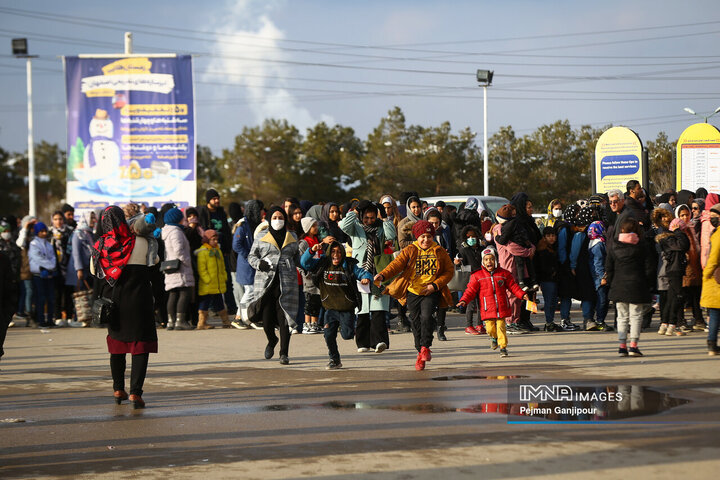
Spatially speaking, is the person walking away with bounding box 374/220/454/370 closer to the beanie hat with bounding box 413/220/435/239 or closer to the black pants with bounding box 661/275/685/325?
the beanie hat with bounding box 413/220/435/239

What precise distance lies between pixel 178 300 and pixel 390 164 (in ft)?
195

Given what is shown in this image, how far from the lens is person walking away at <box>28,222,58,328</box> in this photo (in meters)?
18.8

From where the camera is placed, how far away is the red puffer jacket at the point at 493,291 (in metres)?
13.1

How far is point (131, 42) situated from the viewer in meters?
33.2

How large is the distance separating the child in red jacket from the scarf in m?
4.55

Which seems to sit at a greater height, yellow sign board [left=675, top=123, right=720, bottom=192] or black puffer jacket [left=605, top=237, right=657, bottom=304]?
yellow sign board [left=675, top=123, right=720, bottom=192]

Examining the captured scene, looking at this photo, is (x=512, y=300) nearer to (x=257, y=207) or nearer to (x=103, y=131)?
(x=257, y=207)

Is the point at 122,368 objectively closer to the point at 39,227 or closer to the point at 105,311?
the point at 105,311

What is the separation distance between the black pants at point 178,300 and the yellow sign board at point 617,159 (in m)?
9.83

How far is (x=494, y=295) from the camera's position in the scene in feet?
43.0

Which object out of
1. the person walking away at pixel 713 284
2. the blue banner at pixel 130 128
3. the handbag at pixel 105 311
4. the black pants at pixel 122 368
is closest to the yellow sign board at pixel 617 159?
the person walking away at pixel 713 284

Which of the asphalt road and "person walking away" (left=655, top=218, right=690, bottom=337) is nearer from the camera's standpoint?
the asphalt road

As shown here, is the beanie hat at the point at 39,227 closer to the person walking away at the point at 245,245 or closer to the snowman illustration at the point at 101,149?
the person walking away at the point at 245,245

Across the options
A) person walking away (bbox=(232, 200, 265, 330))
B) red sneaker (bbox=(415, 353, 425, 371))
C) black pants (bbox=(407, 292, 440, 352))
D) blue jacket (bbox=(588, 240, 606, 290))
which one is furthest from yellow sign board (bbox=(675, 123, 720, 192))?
red sneaker (bbox=(415, 353, 425, 371))
